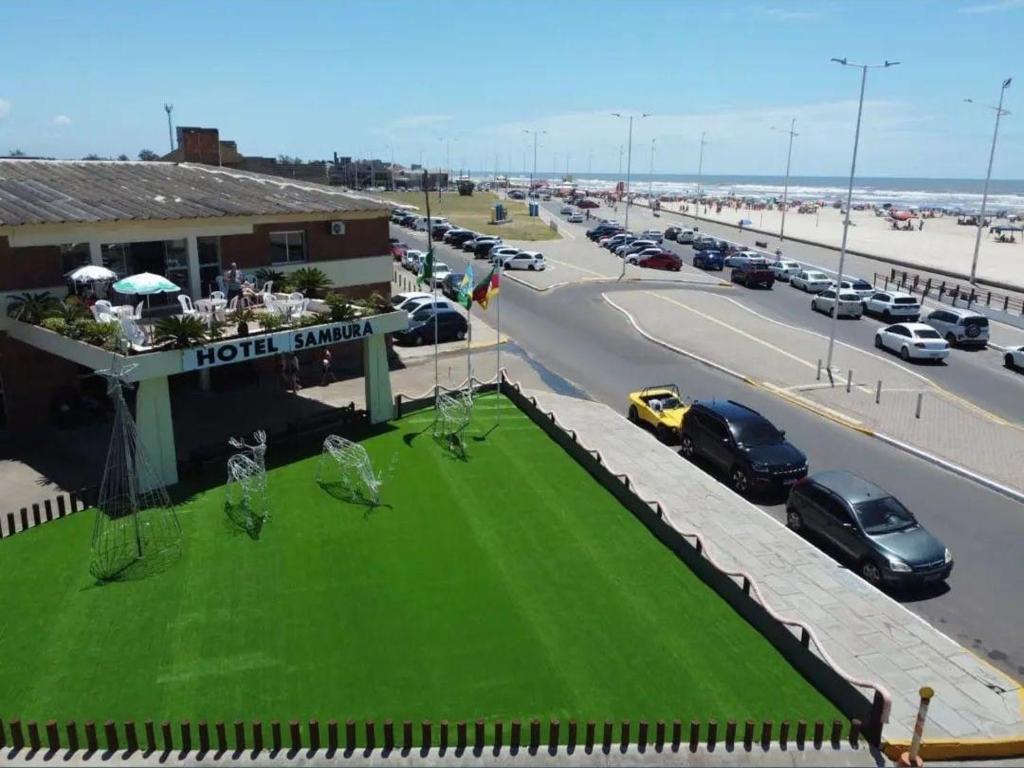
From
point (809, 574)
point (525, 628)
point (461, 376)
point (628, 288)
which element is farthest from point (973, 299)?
point (525, 628)

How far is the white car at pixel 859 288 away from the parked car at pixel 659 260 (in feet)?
45.9

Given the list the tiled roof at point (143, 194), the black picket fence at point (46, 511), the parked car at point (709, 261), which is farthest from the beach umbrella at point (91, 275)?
the parked car at point (709, 261)

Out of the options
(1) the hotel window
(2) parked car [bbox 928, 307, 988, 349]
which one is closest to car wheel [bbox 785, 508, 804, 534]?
(1) the hotel window

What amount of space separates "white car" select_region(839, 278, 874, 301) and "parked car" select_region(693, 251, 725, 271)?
1383 cm

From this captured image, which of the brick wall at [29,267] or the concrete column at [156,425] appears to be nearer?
the concrete column at [156,425]

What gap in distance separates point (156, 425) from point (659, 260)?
47.7 metres

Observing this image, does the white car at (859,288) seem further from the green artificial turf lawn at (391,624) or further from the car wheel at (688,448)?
the green artificial turf lawn at (391,624)

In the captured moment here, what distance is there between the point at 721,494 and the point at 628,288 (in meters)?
32.7

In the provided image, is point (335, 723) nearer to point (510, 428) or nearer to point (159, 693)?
point (159, 693)

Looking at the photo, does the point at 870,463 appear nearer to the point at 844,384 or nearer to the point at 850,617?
the point at 844,384

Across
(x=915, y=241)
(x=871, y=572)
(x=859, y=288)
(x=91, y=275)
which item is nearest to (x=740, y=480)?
(x=871, y=572)

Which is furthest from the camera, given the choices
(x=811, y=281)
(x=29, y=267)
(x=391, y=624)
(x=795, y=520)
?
(x=811, y=281)

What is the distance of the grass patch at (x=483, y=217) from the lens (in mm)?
84938

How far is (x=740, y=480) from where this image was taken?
20.9 metres
